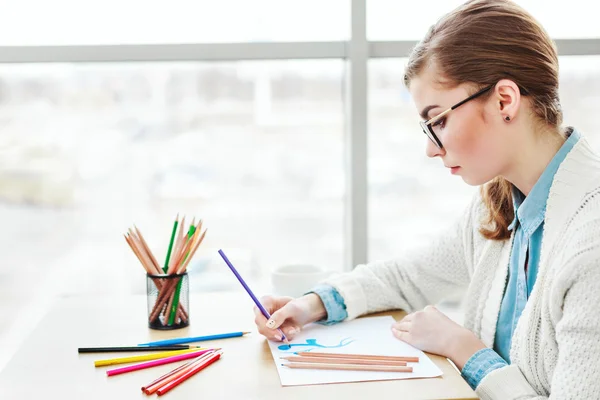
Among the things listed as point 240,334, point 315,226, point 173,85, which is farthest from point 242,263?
point 240,334

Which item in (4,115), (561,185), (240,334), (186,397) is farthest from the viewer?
(4,115)

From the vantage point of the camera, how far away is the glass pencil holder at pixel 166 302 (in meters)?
1.37

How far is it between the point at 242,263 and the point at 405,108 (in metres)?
0.62

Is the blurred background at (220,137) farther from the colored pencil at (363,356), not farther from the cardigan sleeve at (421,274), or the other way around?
the colored pencil at (363,356)

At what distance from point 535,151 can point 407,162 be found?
2.64 ft

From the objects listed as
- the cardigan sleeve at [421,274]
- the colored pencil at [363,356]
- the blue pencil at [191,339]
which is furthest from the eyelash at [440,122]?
the blue pencil at [191,339]

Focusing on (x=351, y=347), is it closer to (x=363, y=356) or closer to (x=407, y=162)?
(x=363, y=356)

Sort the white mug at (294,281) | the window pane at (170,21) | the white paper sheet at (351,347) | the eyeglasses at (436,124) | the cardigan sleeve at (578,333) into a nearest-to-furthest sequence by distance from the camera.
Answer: the cardigan sleeve at (578,333)
the white paper sheet at (351,347)
the eyeglasses at (436,124)
the white mug at (294,281)
the window pane at (170,21)

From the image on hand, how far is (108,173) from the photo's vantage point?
6.48ft

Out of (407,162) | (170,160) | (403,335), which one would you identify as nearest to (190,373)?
(403,335)

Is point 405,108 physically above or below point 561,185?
above

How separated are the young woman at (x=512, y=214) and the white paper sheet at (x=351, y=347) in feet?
0.08

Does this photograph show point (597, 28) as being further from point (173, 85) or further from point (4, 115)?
point (4, 115)

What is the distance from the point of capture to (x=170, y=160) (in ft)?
6.52
